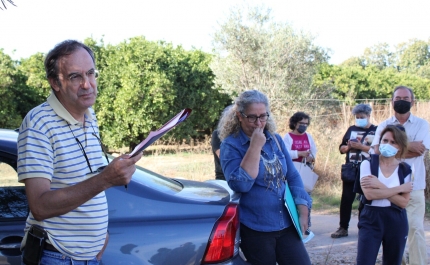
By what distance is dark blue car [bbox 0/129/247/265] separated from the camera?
256 centimetres

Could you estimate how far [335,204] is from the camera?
28.0ft

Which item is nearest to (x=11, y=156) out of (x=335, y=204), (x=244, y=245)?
(x=244, y=245)

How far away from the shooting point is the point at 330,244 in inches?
239

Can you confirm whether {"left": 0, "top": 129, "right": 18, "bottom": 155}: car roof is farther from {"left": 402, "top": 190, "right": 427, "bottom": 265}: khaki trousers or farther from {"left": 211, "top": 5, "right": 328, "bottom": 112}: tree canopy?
{"left": 211, "top": 5, "right": 328, "bottom": 112}: tree canopy

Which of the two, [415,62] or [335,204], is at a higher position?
[415,62]

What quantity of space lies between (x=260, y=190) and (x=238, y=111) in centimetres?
55

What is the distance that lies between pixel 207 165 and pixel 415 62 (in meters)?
64.6

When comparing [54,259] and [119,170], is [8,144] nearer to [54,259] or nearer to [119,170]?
[54,259]

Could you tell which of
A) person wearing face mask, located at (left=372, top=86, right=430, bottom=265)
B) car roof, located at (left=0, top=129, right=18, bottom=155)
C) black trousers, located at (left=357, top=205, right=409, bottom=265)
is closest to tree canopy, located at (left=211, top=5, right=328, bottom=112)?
person wearing face mask, located at (left=372, top=86, right=430, bottom=265)

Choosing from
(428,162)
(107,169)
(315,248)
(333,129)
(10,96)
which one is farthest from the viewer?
(10,96)

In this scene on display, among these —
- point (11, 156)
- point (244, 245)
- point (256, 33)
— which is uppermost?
point (256, 33)

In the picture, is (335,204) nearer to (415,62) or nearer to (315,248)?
(315,248)

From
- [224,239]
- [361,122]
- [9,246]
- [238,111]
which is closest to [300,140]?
[361,122]

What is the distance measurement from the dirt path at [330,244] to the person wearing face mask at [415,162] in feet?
2.54
